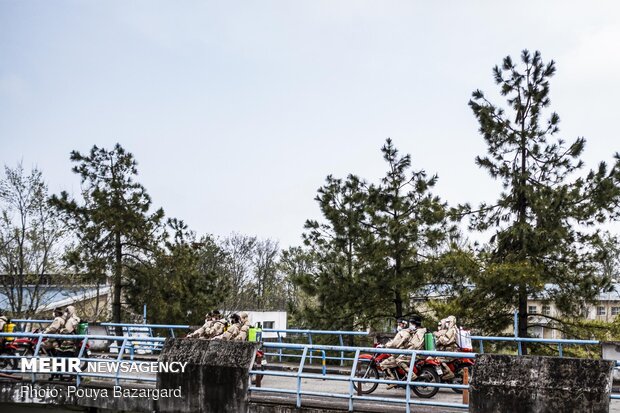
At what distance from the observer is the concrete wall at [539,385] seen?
1117 centimetres

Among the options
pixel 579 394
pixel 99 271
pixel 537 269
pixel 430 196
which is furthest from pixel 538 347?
pixel 99 271

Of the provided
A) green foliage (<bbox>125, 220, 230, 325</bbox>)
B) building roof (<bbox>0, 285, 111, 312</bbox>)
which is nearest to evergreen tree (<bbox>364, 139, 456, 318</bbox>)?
green foliage (<bbox>125, 220, 230, 325</bbox>)

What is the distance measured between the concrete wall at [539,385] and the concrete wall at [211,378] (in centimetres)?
402

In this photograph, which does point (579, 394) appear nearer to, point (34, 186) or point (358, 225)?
point (358, 225)

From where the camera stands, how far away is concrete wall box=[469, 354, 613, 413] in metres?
11.2

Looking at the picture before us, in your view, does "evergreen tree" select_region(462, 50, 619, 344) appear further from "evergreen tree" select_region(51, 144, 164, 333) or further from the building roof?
the building roof

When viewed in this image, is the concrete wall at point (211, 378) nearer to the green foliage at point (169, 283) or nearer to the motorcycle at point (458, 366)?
the motorcycle at point (458, 366)

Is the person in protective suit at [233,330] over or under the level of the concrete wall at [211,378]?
over

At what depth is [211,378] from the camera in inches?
552

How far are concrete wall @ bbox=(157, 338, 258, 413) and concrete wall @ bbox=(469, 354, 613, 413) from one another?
402 centimetres

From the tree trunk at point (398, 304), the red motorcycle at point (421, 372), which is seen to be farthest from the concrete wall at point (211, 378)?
the tree trunk at point (398, 304)

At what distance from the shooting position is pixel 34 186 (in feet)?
139

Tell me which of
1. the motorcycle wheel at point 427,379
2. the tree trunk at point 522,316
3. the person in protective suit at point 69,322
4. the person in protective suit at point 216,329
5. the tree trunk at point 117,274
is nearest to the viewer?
the motorcycle wheel at point 427,379

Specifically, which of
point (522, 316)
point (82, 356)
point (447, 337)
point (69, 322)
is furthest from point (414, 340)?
point (522, 316)
